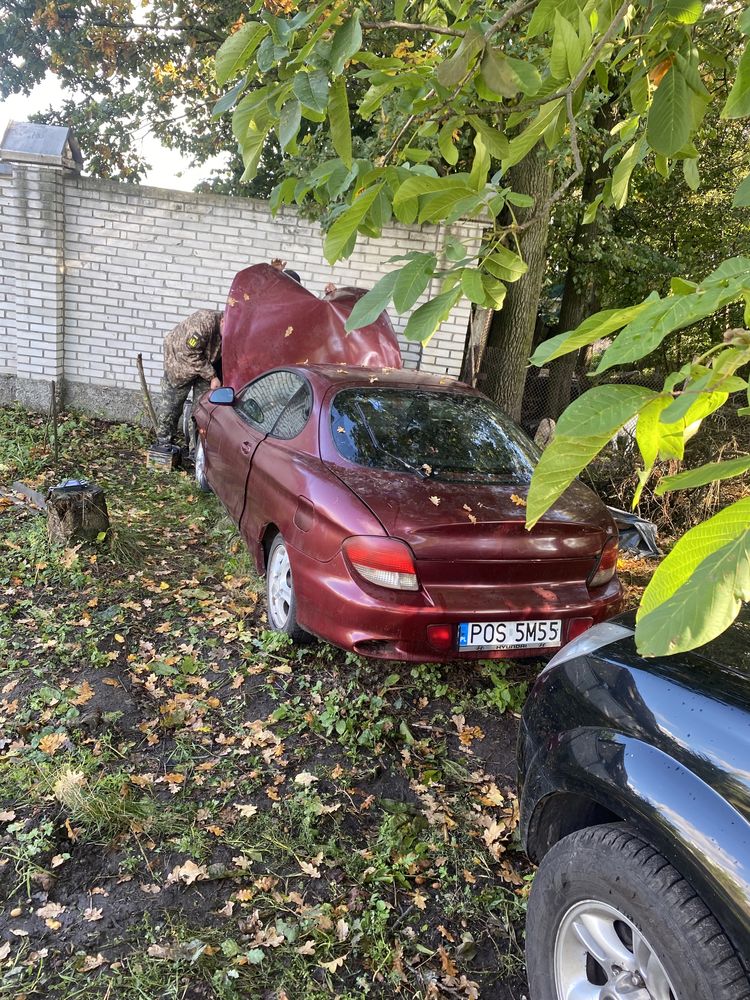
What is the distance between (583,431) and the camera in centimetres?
91

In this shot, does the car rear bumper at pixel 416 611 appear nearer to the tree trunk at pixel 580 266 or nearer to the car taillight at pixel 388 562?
the car taillight at pixel 388 562

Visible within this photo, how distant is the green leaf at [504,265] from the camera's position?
1.85m

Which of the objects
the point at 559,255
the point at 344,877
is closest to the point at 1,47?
the point at 559,255

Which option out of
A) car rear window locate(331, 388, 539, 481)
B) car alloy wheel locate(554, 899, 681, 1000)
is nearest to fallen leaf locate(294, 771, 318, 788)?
car alloy wheel locate(554, 899, 681, 1000)

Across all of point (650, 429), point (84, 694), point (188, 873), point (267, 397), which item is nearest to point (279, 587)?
point (84, 694)

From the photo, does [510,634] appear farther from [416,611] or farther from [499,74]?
[499,74]

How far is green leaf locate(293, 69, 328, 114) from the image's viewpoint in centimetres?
143

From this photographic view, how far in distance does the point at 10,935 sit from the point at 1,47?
17287mm

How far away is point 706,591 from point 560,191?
72.0 inches

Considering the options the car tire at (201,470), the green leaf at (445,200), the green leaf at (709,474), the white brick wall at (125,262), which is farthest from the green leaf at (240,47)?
the white brick wall at (125,262)

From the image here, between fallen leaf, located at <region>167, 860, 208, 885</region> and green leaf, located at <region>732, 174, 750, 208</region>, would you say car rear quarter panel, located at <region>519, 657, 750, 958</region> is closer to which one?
green leaf, located at <region>732, 174, 750, 208</region>

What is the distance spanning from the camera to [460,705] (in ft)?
11.4

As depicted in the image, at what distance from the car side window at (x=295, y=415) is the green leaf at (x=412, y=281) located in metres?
2.40

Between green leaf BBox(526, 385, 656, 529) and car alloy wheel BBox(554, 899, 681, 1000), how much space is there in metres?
1.15
